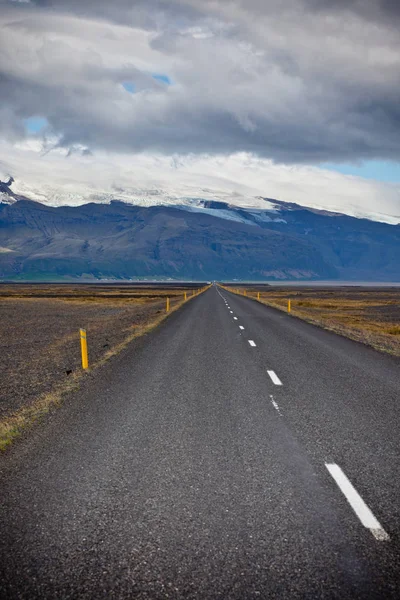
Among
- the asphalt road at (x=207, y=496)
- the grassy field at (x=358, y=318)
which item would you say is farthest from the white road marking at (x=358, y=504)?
the grassy field at (x=358, y=318)

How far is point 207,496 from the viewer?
5.39 m

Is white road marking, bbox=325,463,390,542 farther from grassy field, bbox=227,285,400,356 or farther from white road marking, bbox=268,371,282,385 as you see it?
grassy field, bbox=227,285,400,356

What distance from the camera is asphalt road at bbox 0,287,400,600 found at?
388 cm

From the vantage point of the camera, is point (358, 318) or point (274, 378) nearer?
point (274, 378)

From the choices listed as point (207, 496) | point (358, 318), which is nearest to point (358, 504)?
point (207, 496)

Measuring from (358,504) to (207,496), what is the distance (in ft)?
5.04

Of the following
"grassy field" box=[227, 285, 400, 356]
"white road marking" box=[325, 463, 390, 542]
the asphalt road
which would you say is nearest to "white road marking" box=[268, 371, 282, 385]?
the asphalt road

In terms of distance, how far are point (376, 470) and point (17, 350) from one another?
18.0 meters

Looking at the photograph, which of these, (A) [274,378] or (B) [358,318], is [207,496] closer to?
(A) [274,378]

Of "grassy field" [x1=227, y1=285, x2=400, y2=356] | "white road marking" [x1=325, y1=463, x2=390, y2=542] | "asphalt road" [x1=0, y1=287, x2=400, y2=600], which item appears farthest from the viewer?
"grassy field" [x1=227, y1=285, x2=400, y2=356]

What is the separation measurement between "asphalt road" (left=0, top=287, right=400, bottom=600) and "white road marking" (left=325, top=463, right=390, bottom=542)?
20 millimetres

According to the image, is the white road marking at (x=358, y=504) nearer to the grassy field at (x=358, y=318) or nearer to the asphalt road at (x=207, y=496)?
the asphalt road at (x=207, y=496)

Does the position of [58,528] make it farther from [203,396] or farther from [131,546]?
[203,396]

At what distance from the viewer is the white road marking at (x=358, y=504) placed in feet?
14.9
